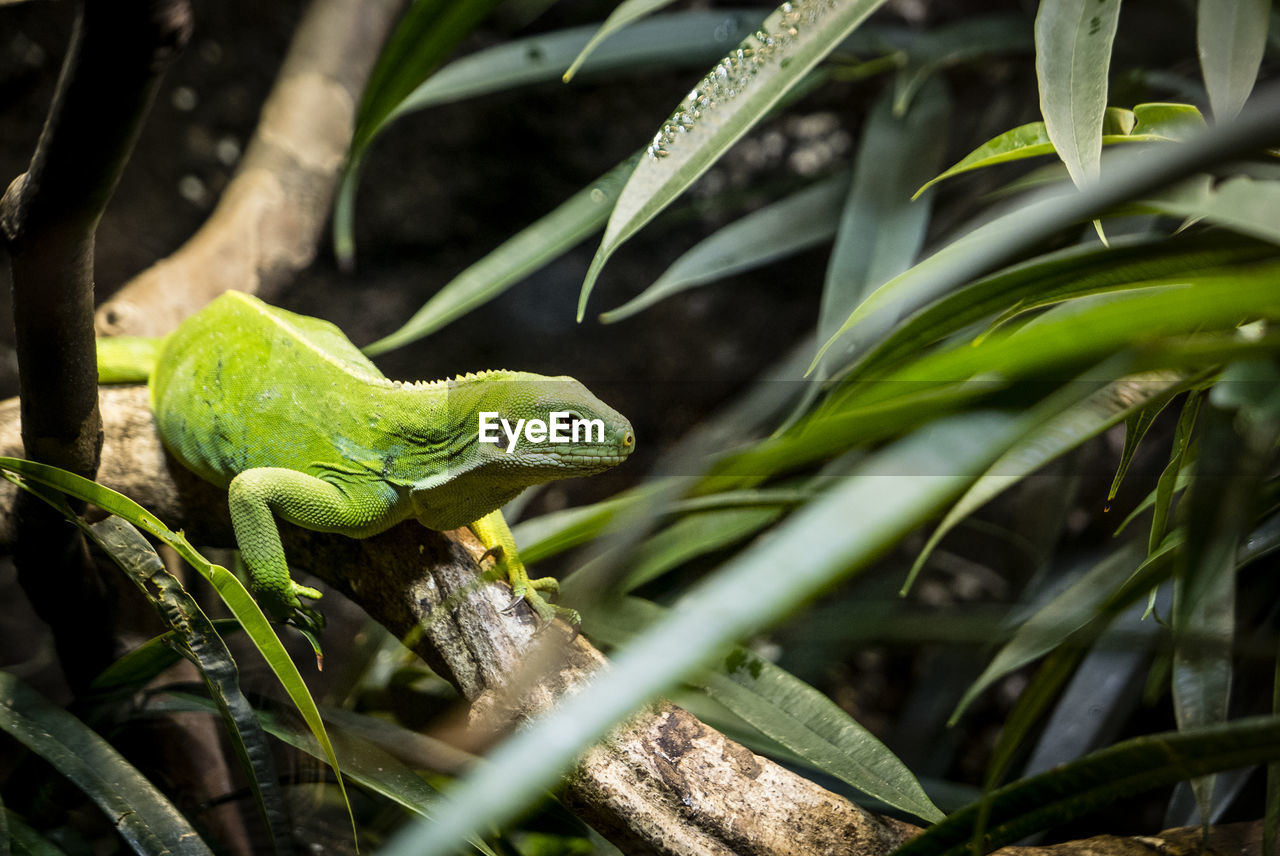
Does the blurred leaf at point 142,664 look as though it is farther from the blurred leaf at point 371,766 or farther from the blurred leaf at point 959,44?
the blurred leaf at point 959,44

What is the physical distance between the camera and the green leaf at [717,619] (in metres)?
0.42

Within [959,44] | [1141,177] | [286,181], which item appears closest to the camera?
[1141,177]

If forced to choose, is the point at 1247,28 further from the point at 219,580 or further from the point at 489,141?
the point at 489,141

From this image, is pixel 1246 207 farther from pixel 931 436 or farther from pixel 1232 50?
pixel 1232 50

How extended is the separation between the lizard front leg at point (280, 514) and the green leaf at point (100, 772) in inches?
10.1

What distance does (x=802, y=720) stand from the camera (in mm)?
1054

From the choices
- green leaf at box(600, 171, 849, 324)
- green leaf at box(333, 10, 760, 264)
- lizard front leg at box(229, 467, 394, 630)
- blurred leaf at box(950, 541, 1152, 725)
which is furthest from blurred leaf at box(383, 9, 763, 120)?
blurred leaf at box(950, 541, 1152, 725)

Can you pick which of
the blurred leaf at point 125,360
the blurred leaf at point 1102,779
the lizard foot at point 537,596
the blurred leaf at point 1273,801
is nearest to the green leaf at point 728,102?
the lizard foot at point 537,596

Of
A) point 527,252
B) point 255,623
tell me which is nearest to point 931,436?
point 255,623

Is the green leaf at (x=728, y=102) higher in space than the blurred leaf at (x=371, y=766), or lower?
higher

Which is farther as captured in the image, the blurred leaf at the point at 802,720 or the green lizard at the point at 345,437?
the green lizard at the point at 345,437

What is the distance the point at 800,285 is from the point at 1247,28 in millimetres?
1563

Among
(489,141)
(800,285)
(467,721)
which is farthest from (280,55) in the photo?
(467,721)

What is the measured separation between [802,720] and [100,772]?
896mm
